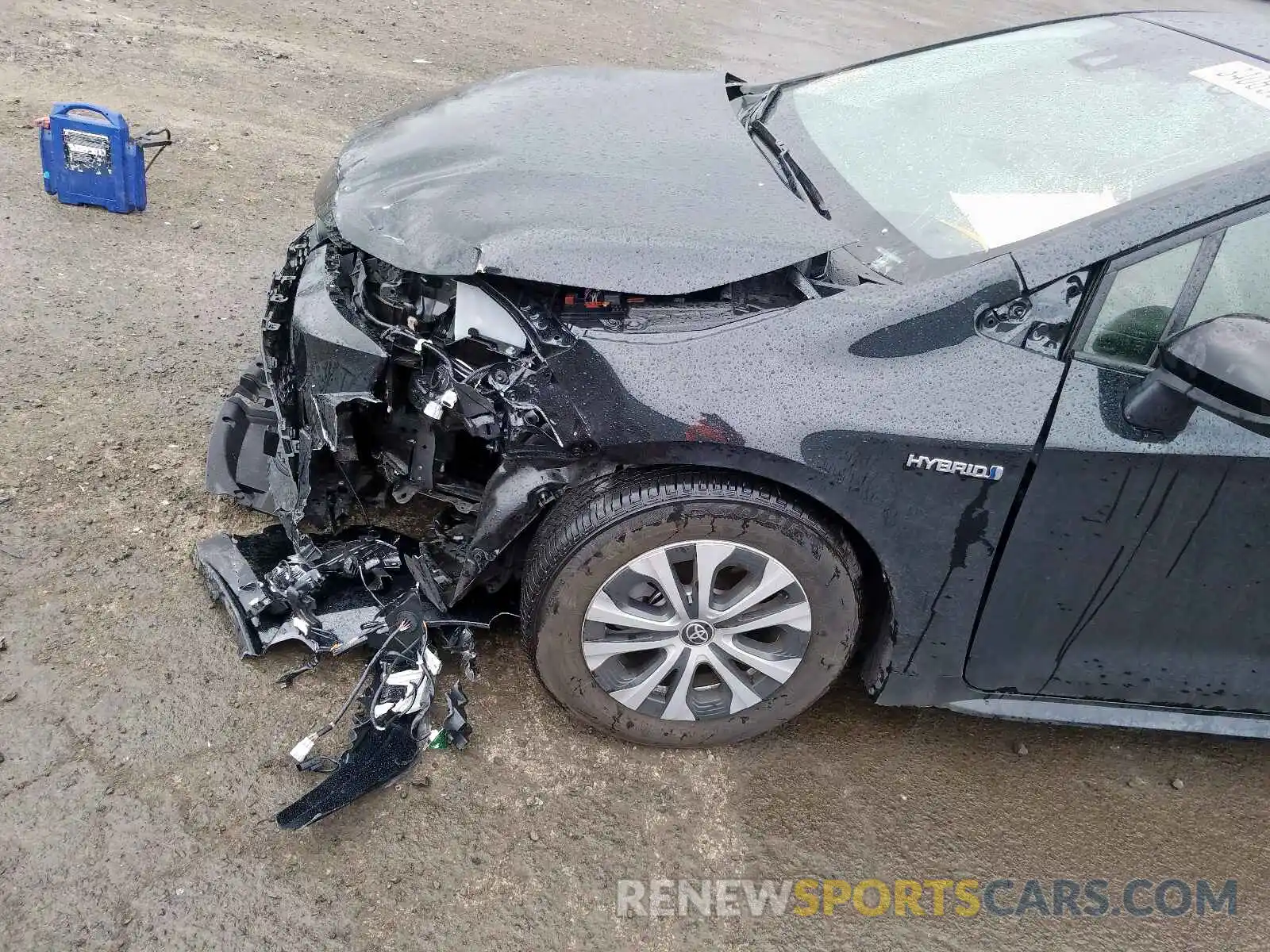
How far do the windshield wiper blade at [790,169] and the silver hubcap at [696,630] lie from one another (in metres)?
0.96

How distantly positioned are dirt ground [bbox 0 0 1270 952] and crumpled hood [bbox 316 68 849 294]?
271 mm

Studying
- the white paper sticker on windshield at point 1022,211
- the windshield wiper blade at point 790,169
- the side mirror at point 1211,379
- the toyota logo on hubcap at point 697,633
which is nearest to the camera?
the side mirror at point 1211,379

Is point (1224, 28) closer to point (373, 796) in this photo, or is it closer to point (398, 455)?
point (398, 455)

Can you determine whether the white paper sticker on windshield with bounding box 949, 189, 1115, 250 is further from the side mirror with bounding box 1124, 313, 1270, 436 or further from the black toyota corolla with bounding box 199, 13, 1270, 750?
the side mirror with bounding box 1124, 313, 1270, 436

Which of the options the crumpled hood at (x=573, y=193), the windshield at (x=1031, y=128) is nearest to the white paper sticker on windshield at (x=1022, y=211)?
the windshield at (x=1031, y=128)

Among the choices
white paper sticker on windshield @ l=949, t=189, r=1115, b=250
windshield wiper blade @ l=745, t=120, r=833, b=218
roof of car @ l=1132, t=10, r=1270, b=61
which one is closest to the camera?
white paper sticker on windshield @ l=949, t=189, r=1115, b=250

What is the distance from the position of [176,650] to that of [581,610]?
46.7 inches

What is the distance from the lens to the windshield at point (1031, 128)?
2416mm

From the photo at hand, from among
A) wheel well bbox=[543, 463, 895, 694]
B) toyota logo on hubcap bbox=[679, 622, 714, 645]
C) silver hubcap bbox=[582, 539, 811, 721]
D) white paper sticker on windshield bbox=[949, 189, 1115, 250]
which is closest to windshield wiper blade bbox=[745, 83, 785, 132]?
white paper sticker on windshield bbox=[949, 189, 1115, 250]

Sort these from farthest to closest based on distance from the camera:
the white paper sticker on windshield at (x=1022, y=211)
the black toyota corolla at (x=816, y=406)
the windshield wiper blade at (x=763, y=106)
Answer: the windshield wiper blade at (x=763, y=106) → the white paper sticker on windshield at (x=1022, y=211) → the black toyota corolla at (x=816, y=406)

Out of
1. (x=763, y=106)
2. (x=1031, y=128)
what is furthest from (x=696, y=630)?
(x=763, y=106)

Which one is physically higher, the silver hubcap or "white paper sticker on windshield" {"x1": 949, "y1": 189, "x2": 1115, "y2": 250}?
"white paper sticker on windshield" {"x1": 949, "y1": 189, "x2": 1115, "y2": 250}

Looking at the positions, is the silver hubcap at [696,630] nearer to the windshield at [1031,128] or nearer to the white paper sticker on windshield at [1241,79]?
the windshield at [1031,128]

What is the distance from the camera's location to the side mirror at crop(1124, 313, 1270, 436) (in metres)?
1.98
